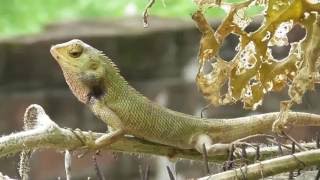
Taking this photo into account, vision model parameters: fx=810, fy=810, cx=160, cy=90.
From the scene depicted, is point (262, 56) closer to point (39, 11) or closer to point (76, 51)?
point (76, 51)

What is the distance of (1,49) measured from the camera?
7.07 ft

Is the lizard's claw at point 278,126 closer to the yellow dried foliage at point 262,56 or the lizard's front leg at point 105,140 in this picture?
the yellow dried foliage at point 262,56

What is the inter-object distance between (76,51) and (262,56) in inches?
12.4

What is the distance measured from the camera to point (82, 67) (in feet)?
2.62

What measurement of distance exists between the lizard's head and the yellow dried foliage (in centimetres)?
24

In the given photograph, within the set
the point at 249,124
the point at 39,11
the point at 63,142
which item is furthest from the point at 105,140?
the point at 39,11

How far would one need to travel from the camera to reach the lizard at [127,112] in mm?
744

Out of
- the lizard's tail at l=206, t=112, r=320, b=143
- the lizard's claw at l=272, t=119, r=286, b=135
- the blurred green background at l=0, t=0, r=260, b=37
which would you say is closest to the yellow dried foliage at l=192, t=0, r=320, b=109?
the lizard's claw at l=272, t=119, r=286, b=135

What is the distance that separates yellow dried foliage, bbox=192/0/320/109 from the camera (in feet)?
1.66

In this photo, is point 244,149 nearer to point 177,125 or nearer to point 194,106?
point 177,125

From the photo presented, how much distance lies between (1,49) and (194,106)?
0.54 m

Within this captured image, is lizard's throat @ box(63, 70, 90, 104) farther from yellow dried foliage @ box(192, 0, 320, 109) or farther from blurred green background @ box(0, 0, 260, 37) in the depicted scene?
blurred green background @ box(0, 0, 260, 37)

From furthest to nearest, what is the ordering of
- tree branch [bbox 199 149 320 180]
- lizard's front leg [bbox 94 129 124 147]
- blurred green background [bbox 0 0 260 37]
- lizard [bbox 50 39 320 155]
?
blurred green background [bbox 0 0 260 37] → lizard [bbox 50 39 320 155] → lizard's front leg [bbox 94 129 124 147] → tree branch [bbox 199 149 320 180]

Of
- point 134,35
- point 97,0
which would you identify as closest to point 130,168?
point 134,35
